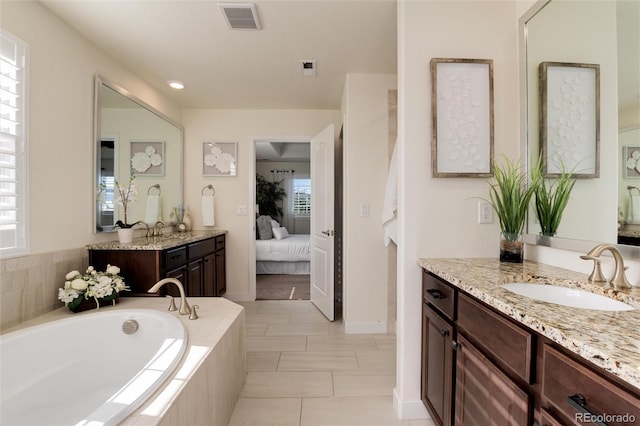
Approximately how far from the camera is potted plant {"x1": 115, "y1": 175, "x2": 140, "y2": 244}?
2.37 meters

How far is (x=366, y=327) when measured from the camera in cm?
286

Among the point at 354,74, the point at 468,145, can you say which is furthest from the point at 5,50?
the point at 468,145

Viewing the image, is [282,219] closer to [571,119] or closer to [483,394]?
[571,119]

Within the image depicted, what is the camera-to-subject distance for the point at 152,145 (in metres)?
3.09

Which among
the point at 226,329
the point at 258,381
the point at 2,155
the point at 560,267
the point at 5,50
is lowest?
the point at 258,381

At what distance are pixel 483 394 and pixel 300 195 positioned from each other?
A: 22.4 ft

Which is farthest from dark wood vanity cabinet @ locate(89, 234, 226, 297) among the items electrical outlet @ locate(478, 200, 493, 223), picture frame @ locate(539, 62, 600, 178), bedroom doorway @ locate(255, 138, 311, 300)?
picture frame @ locate(539, 62, 600, 178)

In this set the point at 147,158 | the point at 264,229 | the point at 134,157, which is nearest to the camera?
the point at 134,157

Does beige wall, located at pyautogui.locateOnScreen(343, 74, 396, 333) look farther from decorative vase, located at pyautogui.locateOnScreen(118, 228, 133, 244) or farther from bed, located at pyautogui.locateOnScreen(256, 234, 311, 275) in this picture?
bed, located at pyautogui.locateOnScreen(256, 234, 311, 275)

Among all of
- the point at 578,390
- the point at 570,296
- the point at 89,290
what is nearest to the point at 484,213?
the point at 570,296

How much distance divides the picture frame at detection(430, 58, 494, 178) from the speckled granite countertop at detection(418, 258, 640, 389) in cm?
58

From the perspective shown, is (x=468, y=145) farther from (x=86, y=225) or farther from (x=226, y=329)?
(x=86, y=225)

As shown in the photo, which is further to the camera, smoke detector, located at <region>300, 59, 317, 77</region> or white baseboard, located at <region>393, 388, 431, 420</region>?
smoke detector, located at <region>300, 59, 317, 77</region>

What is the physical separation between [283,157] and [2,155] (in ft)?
19.4
